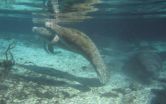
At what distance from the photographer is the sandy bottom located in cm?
950

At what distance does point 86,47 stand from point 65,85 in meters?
2.09

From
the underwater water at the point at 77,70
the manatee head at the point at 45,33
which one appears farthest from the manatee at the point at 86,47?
the manatee head at the point at 45,33

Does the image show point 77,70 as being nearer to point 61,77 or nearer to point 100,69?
point 61,77

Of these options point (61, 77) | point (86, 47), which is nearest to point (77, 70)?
point (61, 77)

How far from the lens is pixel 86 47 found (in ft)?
39.1

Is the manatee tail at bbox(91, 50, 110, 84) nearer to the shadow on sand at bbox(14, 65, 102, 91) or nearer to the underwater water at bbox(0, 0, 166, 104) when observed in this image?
the underwater water at bbox(0, 0, 166, 104)

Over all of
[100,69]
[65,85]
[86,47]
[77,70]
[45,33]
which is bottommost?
[77,70]

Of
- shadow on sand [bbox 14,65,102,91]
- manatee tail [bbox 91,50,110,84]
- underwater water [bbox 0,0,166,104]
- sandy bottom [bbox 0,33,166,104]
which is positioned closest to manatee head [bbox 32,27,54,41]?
underwater water [bbox 0,0,166,104]

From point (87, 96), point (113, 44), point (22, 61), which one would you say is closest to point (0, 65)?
point (22, 61)

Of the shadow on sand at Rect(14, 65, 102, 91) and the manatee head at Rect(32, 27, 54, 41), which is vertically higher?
the manatee head at Rect(32, 27, 54, 41)

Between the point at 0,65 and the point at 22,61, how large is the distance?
1852 mm

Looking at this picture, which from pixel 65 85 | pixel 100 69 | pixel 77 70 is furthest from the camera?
pixel 77 70

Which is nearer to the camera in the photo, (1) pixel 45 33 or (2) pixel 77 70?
(2) pixel 77 70

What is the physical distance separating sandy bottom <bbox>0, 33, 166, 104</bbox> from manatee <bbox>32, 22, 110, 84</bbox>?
535mm
